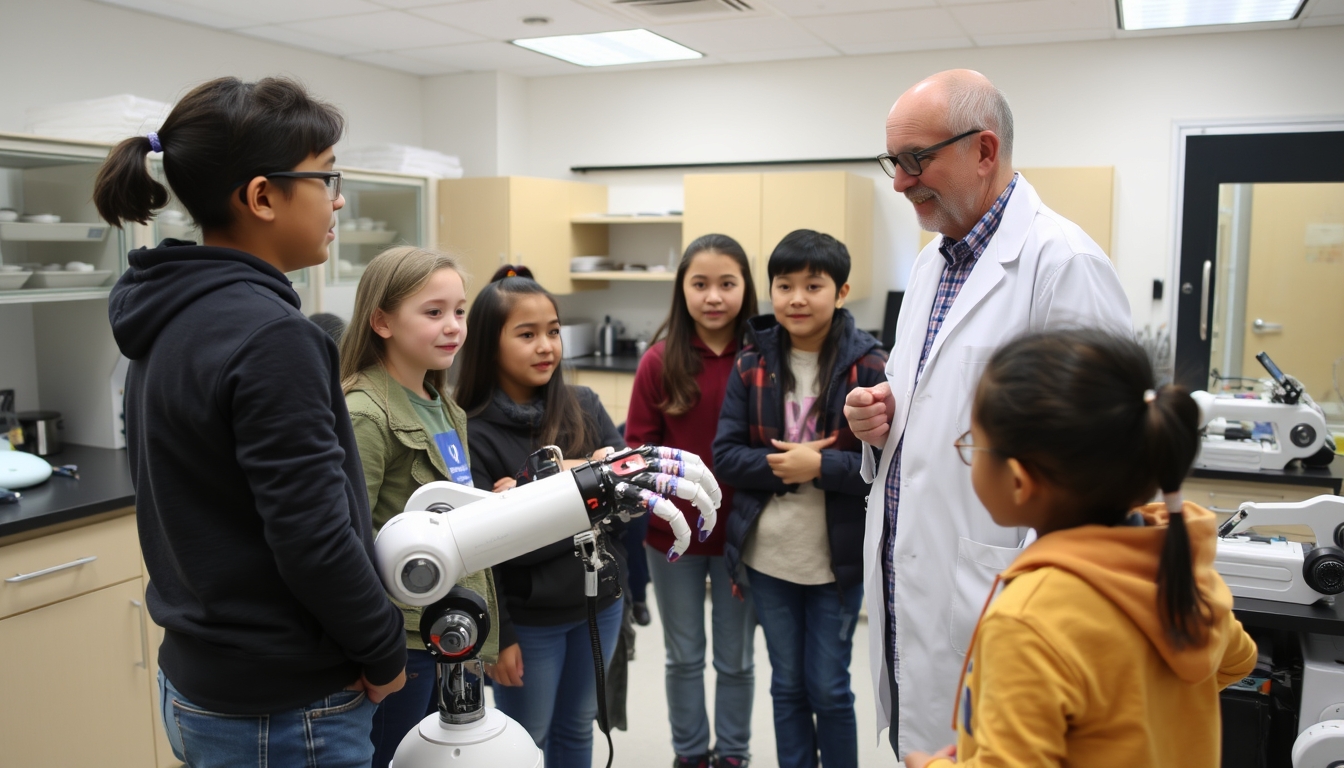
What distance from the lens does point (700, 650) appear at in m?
2.29

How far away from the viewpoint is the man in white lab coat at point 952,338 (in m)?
1.46

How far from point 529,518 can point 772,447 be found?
40.0 inches

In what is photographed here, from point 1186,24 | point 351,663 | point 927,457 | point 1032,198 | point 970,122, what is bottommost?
point 351,663

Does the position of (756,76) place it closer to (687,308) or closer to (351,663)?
(687,308)

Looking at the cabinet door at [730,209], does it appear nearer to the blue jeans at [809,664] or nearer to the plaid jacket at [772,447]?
the plaid jacket at [772,447]

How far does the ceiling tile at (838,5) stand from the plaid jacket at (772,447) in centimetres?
178

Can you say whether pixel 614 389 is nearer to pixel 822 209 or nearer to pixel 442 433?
pixel 822 209

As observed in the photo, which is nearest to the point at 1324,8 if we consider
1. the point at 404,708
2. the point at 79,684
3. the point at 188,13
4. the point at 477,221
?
the point at 477,221

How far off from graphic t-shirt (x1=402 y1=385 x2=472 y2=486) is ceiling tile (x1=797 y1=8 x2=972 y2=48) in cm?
263

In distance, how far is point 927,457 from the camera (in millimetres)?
1521

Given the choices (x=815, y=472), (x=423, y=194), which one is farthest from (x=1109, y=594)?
(x=423, y=194)

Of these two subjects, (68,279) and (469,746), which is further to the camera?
(68,279)

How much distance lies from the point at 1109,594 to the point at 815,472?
1.14 metres

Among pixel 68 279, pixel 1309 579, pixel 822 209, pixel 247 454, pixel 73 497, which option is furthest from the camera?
pixel 822 209
